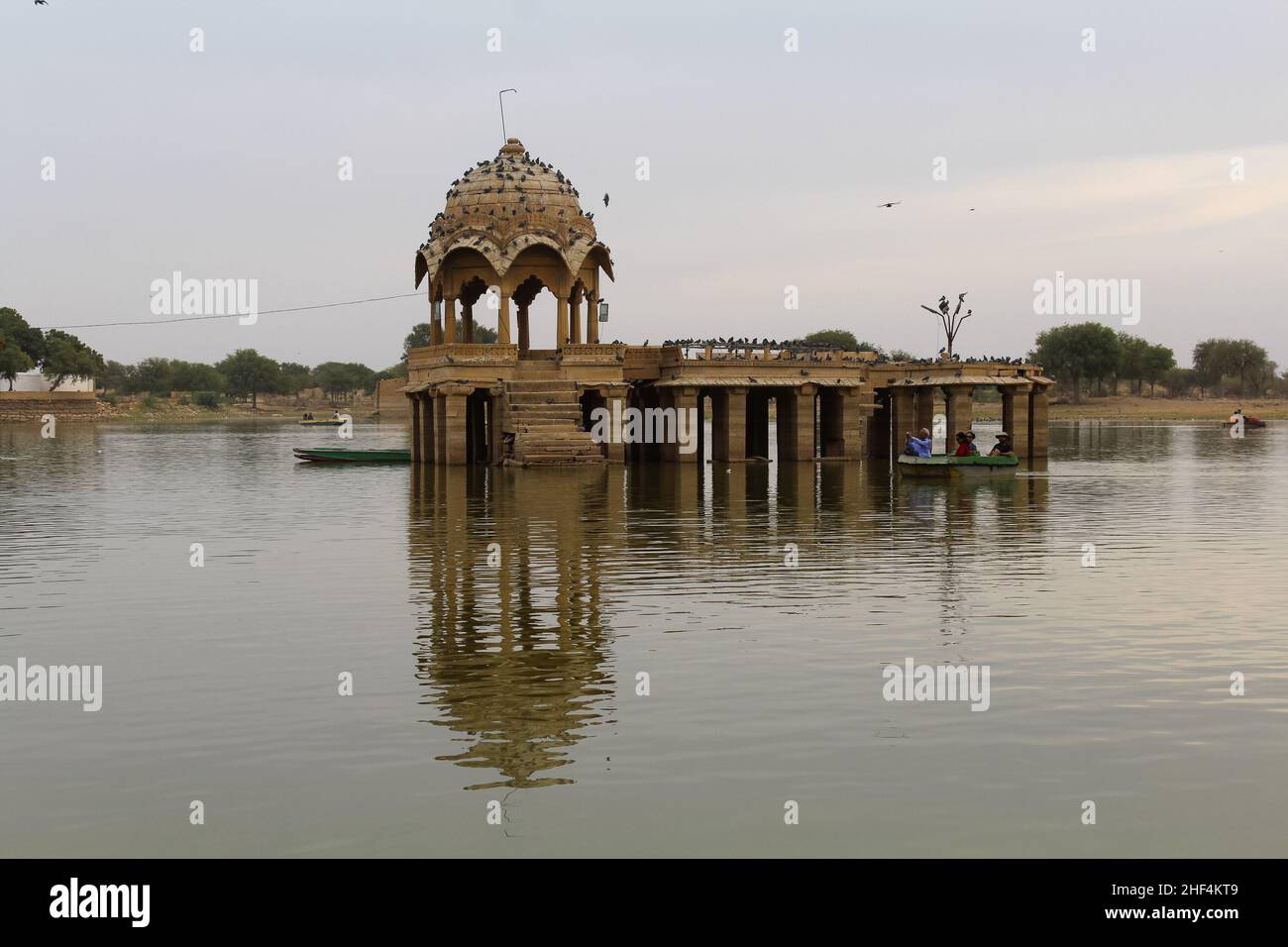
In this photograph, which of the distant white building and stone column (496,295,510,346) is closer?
stone column (496,295,510,346)

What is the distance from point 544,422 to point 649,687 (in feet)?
144

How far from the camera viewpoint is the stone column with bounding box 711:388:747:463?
213 feet

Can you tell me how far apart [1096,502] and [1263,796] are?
33.5 m

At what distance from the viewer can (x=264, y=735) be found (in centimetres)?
Result: 1514

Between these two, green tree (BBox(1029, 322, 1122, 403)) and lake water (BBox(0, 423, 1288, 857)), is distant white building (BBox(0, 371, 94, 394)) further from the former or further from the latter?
lake water (BBox(0, 423, 1288, 857))

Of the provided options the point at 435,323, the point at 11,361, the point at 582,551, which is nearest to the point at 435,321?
the point at 435,323

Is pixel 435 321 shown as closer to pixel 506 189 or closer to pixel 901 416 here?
pixel 506 189

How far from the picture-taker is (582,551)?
31.3 metres

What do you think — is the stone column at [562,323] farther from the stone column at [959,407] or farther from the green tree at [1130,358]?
the green tree at [1130,358]

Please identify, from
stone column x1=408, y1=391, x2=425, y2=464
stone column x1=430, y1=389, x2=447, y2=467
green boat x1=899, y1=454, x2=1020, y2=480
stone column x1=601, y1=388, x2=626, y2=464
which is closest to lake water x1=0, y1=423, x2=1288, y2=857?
green boat x1=899, y1=454, x2=1020, y2=480

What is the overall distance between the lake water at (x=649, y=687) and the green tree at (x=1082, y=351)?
5518 inches

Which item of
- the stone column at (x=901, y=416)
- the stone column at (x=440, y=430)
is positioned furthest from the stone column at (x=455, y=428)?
the stone column at (x=901, y=416)

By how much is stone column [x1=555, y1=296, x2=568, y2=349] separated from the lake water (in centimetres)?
2793
